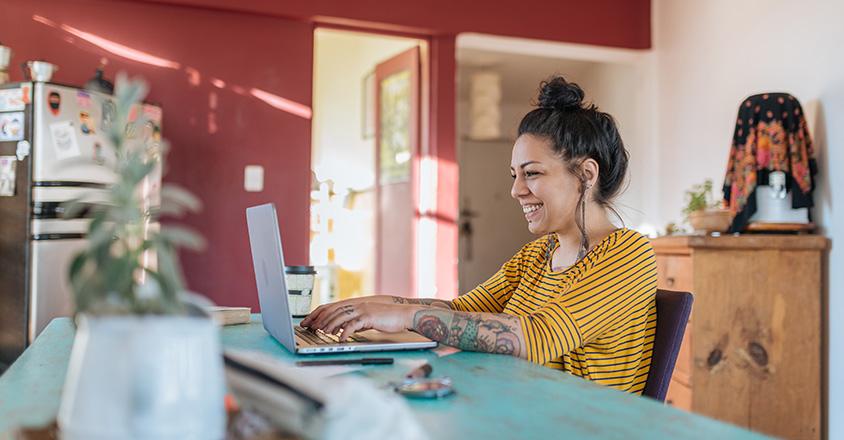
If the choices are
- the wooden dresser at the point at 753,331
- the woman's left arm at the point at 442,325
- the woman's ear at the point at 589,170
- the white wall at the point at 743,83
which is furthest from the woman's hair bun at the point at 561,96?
the white wall at the point at 743,83

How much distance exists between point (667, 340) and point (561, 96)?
1.93ft

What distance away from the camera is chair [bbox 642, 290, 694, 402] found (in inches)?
58.2

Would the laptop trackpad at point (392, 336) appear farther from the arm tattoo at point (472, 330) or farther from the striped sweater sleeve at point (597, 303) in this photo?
the striped sweater sleeve at point (597, 303)

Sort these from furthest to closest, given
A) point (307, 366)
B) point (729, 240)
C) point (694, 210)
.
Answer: point (694, 210)
point (729, 240)
point (307, 366)

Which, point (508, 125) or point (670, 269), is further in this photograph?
point (508, 125)

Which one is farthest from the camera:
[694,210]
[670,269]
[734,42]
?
[734,42]

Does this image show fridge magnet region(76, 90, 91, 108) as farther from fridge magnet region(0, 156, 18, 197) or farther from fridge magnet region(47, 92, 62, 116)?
fridge magnet region(0, 156, 18, 197)

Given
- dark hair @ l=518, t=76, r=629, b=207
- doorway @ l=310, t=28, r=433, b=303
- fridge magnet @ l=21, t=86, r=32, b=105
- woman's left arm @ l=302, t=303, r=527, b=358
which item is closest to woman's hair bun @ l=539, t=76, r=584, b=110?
dark hair @ l=518, t=76, r=629, b=207

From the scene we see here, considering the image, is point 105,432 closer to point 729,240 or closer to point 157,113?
point 729,240

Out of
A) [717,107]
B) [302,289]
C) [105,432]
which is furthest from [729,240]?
[105,432]

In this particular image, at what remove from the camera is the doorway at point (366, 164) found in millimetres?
4676

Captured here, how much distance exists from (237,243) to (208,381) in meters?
3.60

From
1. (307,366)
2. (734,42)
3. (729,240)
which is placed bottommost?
(307,366)

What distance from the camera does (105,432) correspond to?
0.59 metres
